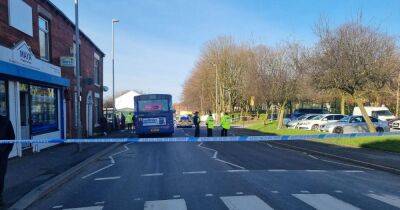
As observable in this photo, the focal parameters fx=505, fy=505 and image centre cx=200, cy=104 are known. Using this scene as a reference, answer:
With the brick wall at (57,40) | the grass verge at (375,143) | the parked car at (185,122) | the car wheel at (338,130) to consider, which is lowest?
the grass verge at (375,143)

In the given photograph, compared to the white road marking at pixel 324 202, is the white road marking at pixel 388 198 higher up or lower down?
lower down

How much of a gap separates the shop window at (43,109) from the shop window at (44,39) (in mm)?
1496

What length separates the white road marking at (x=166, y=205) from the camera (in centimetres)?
836

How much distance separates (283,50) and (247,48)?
29.3 m

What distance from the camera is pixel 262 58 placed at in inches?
1610

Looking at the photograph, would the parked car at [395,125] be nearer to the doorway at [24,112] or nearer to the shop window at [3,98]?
the doorway at [24,112]

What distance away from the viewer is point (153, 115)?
3200cm

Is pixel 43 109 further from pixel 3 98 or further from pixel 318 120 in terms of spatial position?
pixel 318 120

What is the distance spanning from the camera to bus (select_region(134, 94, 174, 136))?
32.0 metres

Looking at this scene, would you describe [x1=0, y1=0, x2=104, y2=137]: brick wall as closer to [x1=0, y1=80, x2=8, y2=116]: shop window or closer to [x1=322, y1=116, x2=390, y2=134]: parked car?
[x1=0, y1=80, x2=8, y2=116]: shop window

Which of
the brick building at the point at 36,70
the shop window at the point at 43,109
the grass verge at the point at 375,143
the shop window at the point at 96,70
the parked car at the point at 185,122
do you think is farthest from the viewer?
the parked car at the point at 185,122

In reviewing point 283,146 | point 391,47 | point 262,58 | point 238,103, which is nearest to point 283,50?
point 262,58

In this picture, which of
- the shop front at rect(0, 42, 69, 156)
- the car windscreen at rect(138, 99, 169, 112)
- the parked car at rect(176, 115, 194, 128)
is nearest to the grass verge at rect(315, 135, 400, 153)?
the car windscreen at rect(138, 99, 169, 112)

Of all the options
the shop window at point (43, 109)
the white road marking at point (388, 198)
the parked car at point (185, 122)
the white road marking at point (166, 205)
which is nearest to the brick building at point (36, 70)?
the shop window at point (43, 109)
